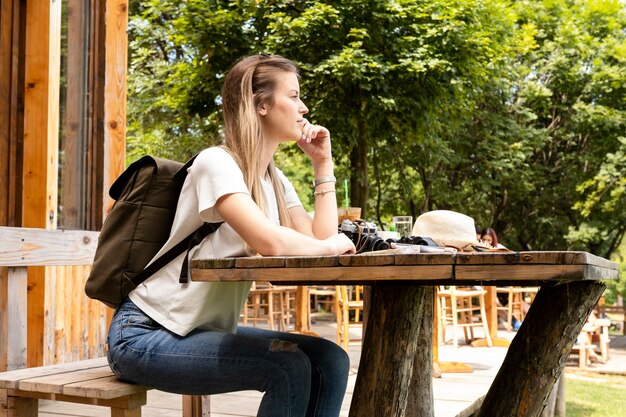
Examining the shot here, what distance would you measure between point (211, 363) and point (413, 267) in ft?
2.20

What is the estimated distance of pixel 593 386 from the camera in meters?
13.0

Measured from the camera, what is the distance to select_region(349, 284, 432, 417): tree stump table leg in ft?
7.73

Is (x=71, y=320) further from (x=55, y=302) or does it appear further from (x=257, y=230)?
(x=257, y=230)

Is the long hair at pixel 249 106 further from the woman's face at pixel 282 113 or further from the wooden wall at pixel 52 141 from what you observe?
the wooden wall at pixel 52 141

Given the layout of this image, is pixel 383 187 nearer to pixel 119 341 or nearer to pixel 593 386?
pixel 593 386

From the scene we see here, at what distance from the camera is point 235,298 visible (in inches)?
91.0

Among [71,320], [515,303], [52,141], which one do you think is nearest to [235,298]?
[52,141]

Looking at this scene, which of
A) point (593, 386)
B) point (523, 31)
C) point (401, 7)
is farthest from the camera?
point (523, 31)

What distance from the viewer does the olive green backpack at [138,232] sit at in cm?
228

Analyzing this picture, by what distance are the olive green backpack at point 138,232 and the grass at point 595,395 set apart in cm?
960

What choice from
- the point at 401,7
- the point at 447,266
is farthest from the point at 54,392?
the point at 401,7

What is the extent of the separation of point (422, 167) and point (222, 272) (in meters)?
16.7

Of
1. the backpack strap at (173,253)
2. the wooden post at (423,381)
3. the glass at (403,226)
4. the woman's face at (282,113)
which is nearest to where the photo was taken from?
the backpack strap at (173,253)

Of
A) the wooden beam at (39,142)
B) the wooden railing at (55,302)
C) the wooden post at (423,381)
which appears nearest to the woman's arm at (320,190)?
the wooden railing at (55,302)
